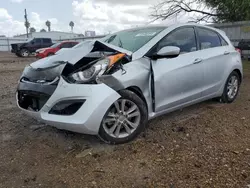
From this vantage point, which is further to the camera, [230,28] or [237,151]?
[230,28]

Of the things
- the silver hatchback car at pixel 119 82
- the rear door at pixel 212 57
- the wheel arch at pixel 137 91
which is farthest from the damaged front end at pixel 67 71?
the rear door at pixel 212 57

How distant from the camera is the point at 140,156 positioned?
3137mm

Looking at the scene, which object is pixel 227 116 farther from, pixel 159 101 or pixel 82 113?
pixel 82 113

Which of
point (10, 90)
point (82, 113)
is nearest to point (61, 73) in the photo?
point (82, 113)

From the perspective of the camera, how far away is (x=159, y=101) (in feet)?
12.2

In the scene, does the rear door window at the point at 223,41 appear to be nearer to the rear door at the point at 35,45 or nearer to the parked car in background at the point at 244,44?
the parked car in background at the point at 244,44

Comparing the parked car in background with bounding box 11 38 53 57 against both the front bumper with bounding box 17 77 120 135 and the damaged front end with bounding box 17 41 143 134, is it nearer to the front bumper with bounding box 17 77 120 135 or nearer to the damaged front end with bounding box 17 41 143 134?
the damaged front end with bounding box 17 41 143 134

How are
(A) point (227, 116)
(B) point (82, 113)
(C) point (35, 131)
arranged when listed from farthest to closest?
(A) point (227, 116), (C) point (35, 131), (B) point (82, 113)

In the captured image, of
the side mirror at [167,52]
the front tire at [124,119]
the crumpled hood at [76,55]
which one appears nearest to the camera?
the front tire at [124,119]

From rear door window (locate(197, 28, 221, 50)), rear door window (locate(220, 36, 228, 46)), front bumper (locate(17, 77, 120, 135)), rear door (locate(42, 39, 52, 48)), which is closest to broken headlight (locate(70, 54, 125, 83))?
front bumper (locate(17, 77, 120, 135))

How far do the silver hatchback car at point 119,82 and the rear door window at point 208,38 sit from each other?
0.43 feet

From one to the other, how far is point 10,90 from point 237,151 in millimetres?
6142

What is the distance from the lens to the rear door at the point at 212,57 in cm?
447

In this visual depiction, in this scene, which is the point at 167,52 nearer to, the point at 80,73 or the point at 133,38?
the point at 133,38
